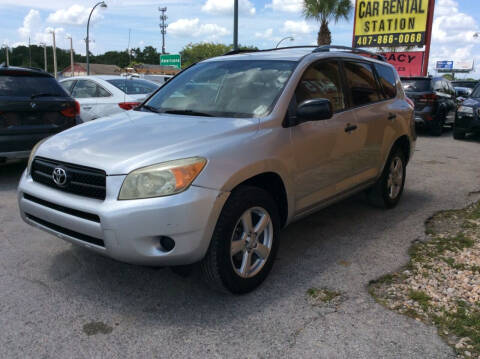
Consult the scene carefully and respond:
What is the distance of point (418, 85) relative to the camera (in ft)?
42.0

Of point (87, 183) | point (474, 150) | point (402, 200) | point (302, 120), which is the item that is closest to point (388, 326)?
point (302, 120)

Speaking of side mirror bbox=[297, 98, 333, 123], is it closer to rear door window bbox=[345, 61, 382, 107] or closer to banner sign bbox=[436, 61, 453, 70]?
rear door window bbox=[345, 61, 382, 107]

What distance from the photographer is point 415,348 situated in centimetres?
257

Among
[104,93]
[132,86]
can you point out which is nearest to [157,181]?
[104,93]

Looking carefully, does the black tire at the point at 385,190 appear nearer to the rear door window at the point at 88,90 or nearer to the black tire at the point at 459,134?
the rear door window at the point at 88,90

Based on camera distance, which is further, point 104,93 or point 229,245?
point 104,93

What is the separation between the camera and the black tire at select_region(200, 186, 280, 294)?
287 centimetres

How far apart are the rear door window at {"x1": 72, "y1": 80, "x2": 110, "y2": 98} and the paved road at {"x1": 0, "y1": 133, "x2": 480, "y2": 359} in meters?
4.35

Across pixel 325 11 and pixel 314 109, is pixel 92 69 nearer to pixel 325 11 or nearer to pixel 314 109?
pixel 325 11

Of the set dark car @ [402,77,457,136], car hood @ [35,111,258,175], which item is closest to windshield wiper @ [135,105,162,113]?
car hood @ [35,111,258,175]

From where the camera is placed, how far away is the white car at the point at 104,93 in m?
8.20

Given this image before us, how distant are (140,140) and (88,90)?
6.05 meters

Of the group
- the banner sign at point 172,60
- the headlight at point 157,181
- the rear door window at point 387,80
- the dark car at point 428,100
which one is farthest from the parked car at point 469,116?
the banner sign at point 172,60

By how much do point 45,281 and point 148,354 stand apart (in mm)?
1260
